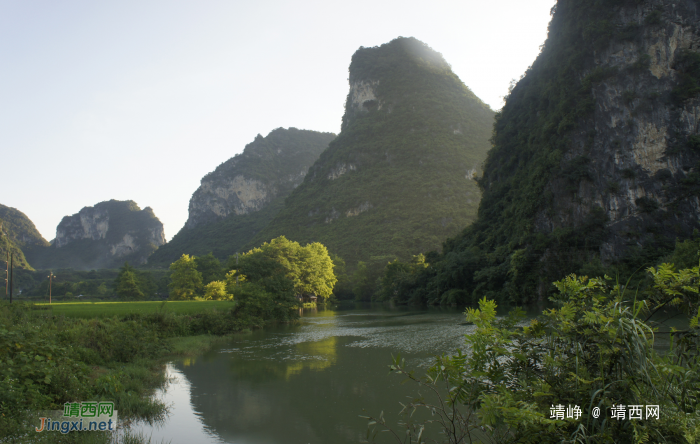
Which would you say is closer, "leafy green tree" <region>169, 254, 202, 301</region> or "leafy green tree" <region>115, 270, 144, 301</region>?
"leafy green tree" <region>169, 254, 202, 301</region>

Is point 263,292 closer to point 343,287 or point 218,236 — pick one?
point 343,287

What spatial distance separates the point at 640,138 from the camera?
37469mm

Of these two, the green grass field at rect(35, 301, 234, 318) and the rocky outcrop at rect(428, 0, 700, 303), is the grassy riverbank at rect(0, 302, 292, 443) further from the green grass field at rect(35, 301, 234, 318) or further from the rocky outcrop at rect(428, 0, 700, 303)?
the rocky outcrop at rect(428, 0, 700, 303)

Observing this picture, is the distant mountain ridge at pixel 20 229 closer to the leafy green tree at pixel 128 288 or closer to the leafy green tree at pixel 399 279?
the leafy green tree at pixel 128 288

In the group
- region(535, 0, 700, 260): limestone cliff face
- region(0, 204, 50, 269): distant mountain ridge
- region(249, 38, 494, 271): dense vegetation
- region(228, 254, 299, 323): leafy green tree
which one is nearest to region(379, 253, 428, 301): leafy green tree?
region(249, 38, 494, 271): dense vegetation

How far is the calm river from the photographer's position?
7.71 m

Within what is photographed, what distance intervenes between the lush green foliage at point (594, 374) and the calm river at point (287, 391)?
A: 7.20ft

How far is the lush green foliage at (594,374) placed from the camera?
2834 mm

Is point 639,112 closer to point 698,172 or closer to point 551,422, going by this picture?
point 698,172

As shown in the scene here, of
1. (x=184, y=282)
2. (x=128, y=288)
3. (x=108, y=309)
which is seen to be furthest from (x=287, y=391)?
(x=128, y=288)

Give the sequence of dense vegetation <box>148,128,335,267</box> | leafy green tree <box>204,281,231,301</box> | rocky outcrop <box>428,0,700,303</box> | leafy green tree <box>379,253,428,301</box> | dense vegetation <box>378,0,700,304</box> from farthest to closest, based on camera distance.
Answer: dense vegetation <box>148,128,335,267</box> < leafy green tree <box>379,253,428,301</box> < leafy green tree <box>204,281,231,301</box> < dense vegetation <box>378,0,700,304</box> < rocky outcrop <box>428,0,700,303</box>

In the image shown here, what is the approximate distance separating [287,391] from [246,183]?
555ft

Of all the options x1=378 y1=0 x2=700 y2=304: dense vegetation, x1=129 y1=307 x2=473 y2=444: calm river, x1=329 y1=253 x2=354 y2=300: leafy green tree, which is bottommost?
x1=329 y1=253 x2=354 y2=300: leafy green tree

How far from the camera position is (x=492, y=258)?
148ft
